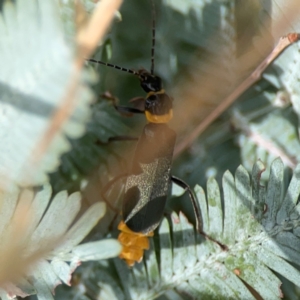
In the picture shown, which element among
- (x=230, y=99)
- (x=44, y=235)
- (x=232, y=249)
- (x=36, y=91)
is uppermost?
(x=230, y=99)

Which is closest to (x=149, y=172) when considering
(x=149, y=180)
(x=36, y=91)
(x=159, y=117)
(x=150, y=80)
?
(x=149, y=180)

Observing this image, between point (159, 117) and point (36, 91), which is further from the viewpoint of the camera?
point (159, 117)

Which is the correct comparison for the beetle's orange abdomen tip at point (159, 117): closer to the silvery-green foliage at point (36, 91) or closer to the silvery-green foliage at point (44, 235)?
the silvery-green foliage at point (44, 235)

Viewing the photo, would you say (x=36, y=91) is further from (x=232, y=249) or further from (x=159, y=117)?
(x=159, y=117)

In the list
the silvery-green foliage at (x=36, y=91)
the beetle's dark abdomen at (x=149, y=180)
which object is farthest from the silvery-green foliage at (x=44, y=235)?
the beetle's dark abdomen at (x=149, y=180)

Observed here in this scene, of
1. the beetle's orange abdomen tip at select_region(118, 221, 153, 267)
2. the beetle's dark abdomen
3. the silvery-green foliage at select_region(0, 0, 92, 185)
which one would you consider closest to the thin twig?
the beetle's dark abdomen

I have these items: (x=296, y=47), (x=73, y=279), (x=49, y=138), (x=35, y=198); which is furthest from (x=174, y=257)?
(x=296, y=47)

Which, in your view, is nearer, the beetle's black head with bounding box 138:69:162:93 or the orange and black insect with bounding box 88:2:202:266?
the orange and black insect with bounding box 88:2:202:266

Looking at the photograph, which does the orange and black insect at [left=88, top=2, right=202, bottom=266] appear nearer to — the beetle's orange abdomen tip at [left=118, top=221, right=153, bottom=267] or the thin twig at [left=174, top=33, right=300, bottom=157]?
the beetle's orange abdomen tip at [left=118, top=221, right=153, bottom=267]
